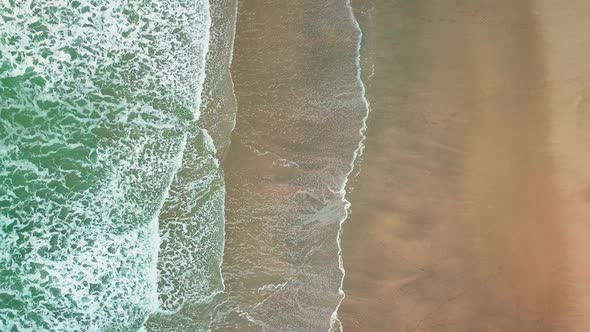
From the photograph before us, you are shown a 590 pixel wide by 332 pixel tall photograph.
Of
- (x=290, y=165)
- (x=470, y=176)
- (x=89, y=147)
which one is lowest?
(x=470, y=176)

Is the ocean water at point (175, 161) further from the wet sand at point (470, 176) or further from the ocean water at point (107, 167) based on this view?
the wet sand at point (470, 176)

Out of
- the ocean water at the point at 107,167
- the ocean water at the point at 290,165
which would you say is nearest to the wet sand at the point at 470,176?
the ocean water at the point at 290,165

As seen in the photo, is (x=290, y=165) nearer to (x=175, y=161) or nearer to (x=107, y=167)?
(x=175, y=161)

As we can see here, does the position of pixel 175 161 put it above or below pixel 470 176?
above

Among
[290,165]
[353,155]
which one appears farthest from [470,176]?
[290,165]

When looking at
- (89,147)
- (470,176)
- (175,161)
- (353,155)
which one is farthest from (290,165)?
(89,147)

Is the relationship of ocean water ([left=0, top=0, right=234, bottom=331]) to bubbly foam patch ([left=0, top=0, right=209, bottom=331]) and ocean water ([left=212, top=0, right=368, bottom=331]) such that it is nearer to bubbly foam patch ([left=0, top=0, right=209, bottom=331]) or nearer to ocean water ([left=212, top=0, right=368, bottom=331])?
bubbly foam patch ([left=0, top=0, right=209, bottom=331])

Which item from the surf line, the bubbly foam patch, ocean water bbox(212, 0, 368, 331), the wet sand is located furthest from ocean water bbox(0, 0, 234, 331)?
the wet sand
